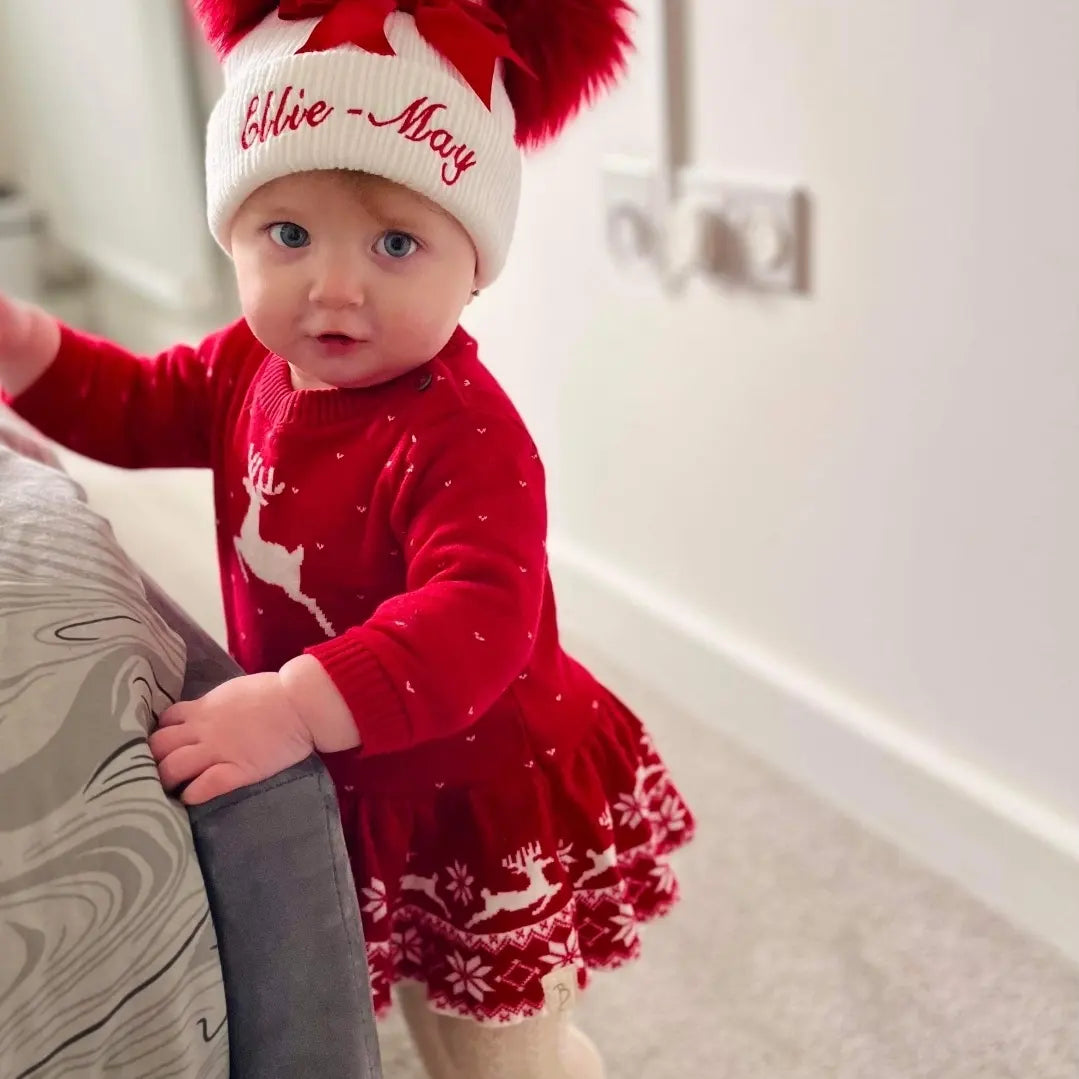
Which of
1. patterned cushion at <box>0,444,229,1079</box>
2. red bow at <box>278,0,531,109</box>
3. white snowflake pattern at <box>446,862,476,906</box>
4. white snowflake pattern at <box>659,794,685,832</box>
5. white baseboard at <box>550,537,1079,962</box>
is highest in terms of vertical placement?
red bow at <box>278,0,531,109</box>

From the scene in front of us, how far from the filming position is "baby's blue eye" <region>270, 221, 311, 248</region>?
0.69 metres

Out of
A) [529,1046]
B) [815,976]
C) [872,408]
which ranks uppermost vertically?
[872,408]

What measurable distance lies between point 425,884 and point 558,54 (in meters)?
0.51

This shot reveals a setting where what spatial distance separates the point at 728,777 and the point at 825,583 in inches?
10.6

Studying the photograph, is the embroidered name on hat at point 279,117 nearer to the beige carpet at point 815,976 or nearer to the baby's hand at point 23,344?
the baby's hand at point 23,344

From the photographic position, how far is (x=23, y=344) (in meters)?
0.85

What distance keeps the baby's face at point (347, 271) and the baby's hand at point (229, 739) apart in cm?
19

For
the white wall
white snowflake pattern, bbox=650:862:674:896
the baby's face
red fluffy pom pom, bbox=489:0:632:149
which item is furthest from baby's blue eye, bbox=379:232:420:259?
the white wall

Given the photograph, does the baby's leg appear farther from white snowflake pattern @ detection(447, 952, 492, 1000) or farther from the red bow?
the red bow

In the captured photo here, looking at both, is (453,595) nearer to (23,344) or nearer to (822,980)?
(23,344)

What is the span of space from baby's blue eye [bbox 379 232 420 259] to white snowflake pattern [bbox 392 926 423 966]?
434mm

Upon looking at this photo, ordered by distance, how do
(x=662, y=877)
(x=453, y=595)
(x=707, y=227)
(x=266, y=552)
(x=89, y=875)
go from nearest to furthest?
(x=89, y=875) → (x=453, y=595) → (x=266, y=552) → (x=662, y=877) → (x=707, y=227)

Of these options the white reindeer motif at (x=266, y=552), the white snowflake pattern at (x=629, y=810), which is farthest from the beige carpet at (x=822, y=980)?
the white reindeer motif at (x=266, y=552)

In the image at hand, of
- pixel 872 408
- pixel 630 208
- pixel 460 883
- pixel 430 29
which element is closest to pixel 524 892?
pixel 460 883
